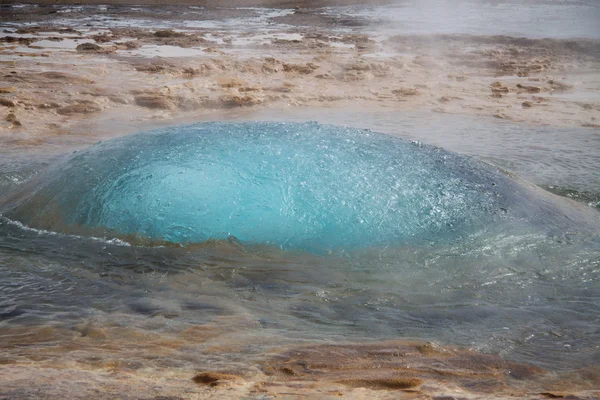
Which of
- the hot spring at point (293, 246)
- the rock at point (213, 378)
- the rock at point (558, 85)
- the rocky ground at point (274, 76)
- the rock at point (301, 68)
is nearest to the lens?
the rock at point (213, 378)

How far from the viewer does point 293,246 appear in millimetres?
2711

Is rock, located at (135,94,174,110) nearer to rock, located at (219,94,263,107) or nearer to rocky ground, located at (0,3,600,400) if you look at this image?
rocky ground, located at (0,3,600,400)

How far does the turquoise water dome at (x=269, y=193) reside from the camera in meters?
2.74

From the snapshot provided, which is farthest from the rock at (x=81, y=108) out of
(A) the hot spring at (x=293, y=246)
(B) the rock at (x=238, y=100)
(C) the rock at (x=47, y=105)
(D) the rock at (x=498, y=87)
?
(D) the rock at (x=498, y=87)

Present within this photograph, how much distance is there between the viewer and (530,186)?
3332 millimetres

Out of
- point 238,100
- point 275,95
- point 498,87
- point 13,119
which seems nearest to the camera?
point 13,119

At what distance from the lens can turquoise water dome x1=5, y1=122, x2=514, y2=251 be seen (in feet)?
8.99

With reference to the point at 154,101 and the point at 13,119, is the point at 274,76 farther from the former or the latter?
the point at 13,119

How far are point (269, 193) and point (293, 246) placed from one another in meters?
0.26

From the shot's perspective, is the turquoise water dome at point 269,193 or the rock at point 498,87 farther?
the rock at point 498,87

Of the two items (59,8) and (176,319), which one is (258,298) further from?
(59,8)

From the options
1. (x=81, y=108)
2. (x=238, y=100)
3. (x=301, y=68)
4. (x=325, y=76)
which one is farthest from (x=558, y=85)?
(x=81, y=108)

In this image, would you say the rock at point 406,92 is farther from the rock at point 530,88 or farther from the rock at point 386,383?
the rock at point 386,383

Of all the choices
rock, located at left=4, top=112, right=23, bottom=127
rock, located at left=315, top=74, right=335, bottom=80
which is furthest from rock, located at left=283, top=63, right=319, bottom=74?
rock, located at left=4, top=112, right=23, bottom=127
